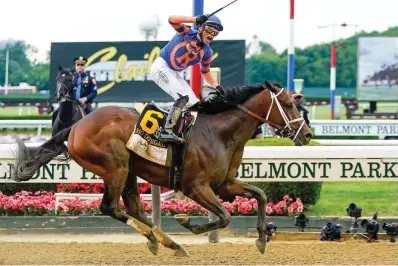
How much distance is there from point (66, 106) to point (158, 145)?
14.7 ft

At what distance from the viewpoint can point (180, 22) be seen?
22.4 feet

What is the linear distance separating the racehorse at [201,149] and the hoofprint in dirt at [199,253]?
239 mm

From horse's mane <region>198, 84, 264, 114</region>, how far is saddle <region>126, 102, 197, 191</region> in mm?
285

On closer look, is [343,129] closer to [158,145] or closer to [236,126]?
[236,126]

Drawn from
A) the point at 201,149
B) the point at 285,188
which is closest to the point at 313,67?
the point at 285,188

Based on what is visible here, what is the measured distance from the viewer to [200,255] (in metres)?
7.11

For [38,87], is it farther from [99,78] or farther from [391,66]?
[99,78]

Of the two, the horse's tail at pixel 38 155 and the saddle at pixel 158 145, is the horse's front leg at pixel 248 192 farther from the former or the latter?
the horse's tail at pixel 38 155

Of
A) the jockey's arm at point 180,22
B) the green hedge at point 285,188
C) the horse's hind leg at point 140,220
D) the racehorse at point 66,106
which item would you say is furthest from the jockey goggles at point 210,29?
the racehorse at point 66,106

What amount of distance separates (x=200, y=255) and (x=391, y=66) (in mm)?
29483

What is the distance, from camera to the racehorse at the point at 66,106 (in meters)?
10.9

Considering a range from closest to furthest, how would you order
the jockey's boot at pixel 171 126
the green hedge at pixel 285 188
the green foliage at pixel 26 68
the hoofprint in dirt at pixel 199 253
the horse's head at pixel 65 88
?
the jockey's boot at pixel 171 126
the hoofprint in dirt at pixel 199 253
the green hedge at pixel 285 188
the horse's head at pixel 65 88
the green foliage at pixel 26 68

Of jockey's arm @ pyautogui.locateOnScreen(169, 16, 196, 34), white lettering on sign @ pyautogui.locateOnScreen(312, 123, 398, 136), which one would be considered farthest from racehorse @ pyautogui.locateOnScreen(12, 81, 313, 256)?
white lettering on sign @ pyautogui.locateOnScreen(312, 123, 398, 136)

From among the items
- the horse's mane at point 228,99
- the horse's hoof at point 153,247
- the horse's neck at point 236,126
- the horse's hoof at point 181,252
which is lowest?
the horse's hoof at point 181,252
